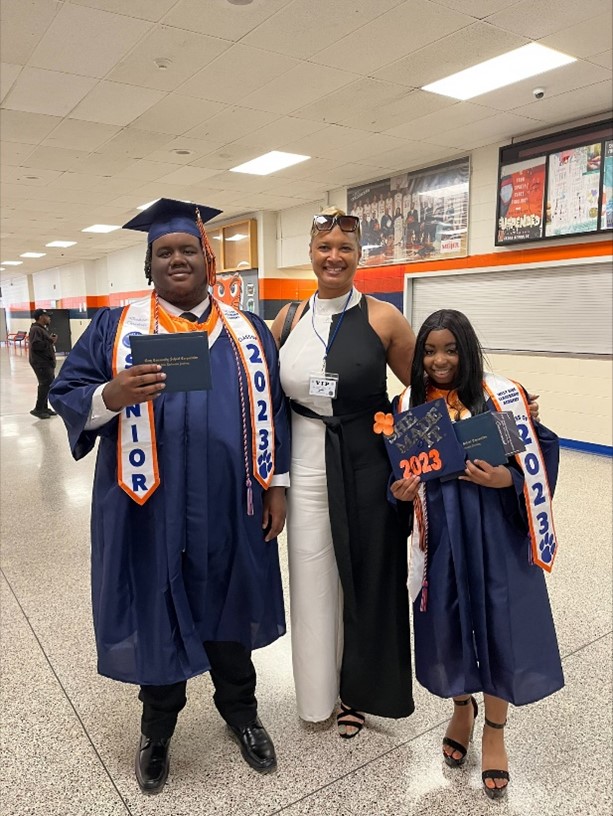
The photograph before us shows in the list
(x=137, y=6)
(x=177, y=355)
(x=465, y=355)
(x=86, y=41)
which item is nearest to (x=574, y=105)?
(x=137, y=6)

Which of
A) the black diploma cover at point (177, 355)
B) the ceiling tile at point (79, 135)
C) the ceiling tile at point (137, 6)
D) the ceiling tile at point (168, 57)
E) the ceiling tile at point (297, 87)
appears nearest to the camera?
the black diploma cover at point (177, 355)

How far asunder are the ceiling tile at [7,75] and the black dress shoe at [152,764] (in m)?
4.69

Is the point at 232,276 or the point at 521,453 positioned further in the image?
the point at 232,276

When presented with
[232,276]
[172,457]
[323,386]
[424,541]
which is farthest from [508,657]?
[232,276]

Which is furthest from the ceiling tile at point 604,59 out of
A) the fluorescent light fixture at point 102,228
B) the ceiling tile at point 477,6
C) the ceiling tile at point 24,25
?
the fluorescent light fixture at point 102,228

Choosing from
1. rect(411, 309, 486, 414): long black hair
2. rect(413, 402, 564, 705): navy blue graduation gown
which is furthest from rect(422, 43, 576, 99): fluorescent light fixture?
rect(413, 402, 564, 705): navy blue graduation gown

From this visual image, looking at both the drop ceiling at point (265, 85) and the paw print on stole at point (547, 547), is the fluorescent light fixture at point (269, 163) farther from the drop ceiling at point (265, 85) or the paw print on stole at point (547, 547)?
the paw print on stole at point (547, 547)

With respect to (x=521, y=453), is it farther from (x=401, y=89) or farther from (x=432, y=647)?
(x=401, y=89)

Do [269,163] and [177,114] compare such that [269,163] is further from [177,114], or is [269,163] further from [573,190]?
[573,190]

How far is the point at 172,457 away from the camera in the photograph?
160 cm

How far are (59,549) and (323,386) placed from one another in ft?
8.59

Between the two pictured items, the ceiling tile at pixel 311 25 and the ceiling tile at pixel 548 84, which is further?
the ceiling tile at pixel 548 84

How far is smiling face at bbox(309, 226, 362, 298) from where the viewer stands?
1.82 meters

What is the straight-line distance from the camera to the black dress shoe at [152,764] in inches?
68.8
